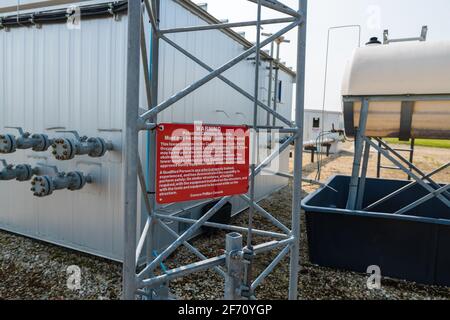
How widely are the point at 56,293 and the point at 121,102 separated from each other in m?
2.54

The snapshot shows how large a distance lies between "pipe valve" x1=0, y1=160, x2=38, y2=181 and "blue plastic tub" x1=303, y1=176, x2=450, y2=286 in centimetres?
433

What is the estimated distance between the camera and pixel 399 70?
4914 mm

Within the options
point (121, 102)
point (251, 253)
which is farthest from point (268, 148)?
point (251, 253)

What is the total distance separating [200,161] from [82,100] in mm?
3029

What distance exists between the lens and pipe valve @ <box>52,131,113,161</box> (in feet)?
14.8

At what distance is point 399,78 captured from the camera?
491cm

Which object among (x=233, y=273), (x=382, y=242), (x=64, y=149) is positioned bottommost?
(x=382, y=242)

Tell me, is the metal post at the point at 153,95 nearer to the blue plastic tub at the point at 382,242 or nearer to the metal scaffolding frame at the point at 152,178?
the metal scaffolding frame at the point at 152,178

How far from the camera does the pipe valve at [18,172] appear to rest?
5.21m

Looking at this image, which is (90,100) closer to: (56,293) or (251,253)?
(56,293)
